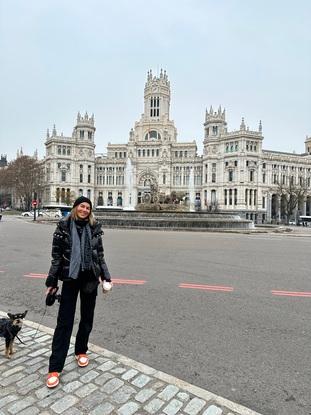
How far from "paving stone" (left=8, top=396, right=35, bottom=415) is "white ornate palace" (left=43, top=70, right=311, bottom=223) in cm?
9425

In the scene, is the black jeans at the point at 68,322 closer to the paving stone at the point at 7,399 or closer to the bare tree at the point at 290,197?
the paving stone at the point at 7,399

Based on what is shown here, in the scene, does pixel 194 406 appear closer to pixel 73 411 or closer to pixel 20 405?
pixel 73 411

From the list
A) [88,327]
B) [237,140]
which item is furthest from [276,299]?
[237,140]

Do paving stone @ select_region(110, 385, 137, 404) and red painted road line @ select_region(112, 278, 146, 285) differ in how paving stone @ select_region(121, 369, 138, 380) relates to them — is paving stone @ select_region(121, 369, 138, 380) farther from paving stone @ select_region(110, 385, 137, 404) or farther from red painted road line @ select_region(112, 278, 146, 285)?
red painted road line @ select_region(112, 278, 146, 285)

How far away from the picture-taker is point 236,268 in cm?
1012

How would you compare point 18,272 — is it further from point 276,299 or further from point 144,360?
point 276,299

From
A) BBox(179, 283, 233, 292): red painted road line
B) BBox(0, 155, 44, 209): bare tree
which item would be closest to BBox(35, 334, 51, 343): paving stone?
BBox(179, 283, 233, 292): red painted road line

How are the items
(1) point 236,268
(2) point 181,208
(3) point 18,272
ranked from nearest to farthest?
(3) point 18,272 < (1) point 236,268 < (2) point 181,208

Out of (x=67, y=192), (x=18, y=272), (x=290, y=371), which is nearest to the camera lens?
(x=290, y=371)

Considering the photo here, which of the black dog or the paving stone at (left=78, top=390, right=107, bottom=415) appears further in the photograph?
the black dog

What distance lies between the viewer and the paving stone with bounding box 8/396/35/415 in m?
2.83

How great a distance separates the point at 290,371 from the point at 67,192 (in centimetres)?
10686

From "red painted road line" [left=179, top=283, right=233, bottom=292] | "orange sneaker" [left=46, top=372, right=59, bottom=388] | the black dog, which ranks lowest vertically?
"red painted road line" [left=179, top=283, right=233, bottom=292]

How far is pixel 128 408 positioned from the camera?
2.91 m
